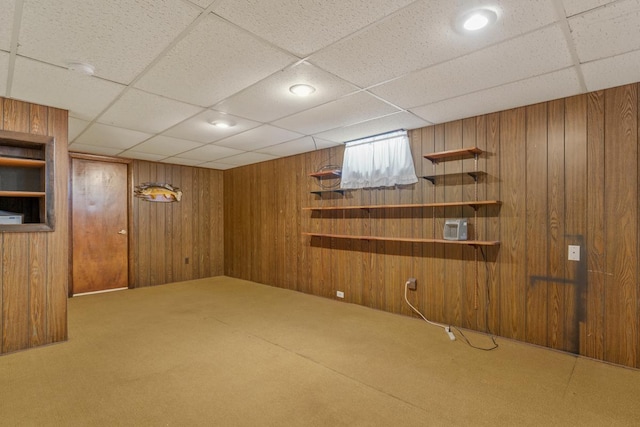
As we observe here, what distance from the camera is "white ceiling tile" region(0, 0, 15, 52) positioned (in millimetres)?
1603

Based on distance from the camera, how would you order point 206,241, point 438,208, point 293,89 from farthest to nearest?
point 206,241 → point 438,208 → point 293,89

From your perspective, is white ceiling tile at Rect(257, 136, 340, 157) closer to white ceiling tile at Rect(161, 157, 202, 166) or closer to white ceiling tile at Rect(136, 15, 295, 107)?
white ceiling tile at Rect(161, 157, 202, 166)

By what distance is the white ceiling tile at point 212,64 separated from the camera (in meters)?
1.90

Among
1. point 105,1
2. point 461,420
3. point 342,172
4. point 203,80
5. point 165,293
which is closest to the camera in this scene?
point 105,1

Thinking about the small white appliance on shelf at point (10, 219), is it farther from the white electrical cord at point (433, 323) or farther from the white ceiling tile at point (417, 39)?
the white electrical cord at point (433, 323)

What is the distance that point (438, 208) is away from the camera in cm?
364

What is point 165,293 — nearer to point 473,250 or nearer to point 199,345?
point 199,345

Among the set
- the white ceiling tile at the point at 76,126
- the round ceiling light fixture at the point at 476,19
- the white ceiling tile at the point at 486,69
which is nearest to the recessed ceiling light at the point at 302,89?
the white ceiling tile at the point at 486,69

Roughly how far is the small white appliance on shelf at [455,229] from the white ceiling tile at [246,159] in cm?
320

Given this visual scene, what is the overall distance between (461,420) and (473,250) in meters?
1.87

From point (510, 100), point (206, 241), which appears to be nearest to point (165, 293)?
point (206, 241)

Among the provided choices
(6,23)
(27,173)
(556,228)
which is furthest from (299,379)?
(27,173)

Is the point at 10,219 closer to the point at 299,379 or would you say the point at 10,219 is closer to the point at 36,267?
the point at 36,267

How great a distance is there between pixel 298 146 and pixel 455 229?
2524 mm
